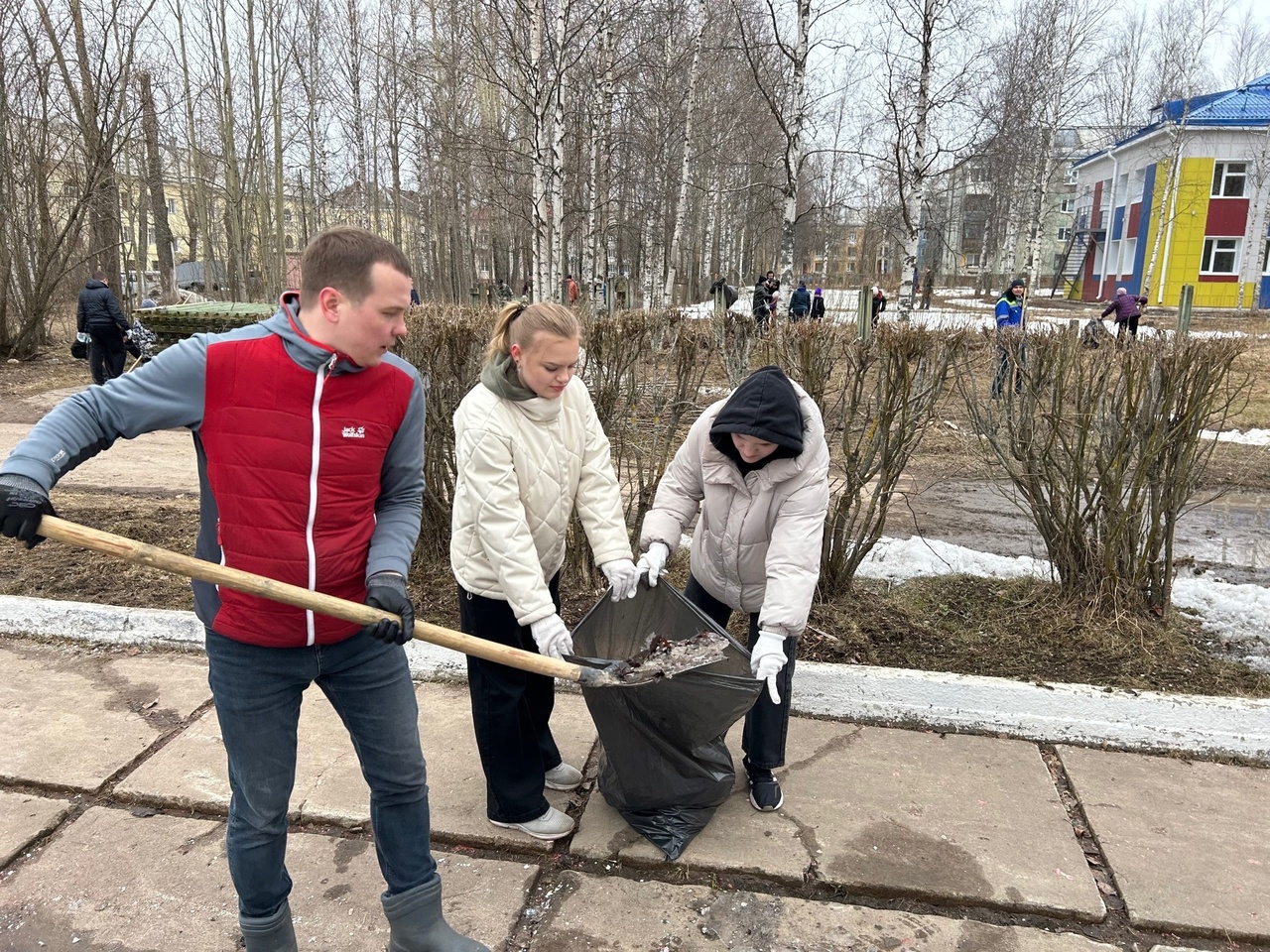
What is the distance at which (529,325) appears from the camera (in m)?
2.18

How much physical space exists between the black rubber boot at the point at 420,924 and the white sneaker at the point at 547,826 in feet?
1.63

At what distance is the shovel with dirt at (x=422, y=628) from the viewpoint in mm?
1653

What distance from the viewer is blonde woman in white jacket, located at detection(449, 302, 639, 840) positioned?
2.20 meters

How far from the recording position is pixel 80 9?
12289mm

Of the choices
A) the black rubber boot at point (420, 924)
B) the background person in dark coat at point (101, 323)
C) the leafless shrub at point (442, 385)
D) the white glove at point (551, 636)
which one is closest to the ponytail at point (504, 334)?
the white glove at point (551, 636)

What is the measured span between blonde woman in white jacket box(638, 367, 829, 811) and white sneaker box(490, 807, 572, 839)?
0.61m

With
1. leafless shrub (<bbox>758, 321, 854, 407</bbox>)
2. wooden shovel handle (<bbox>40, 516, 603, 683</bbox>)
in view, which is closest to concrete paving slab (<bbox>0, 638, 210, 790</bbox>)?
wooden shovel handle (<bbox>40, 516, 603, 683</bbox>)

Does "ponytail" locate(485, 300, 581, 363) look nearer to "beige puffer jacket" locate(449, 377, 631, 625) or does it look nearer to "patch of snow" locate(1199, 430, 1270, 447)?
"beige puffer jacket" locate(449, 377, 631, 625)

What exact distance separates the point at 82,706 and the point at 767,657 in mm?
2641

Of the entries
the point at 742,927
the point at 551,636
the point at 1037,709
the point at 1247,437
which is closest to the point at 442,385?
the point at 551,636

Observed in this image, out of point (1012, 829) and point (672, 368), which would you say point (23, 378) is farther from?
point (1012, 829)

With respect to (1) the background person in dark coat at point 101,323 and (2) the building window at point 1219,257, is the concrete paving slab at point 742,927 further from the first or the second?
(2) the building window at point 1219,257

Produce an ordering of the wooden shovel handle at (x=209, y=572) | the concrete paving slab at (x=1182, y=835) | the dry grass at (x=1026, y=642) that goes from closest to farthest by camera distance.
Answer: the wooden shovel handle at (x=209, y=572), the concrete paving slab at (x=1182, y=835), the dry grass at (x=1026, y=642)

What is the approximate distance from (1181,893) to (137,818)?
3034 millimetres
